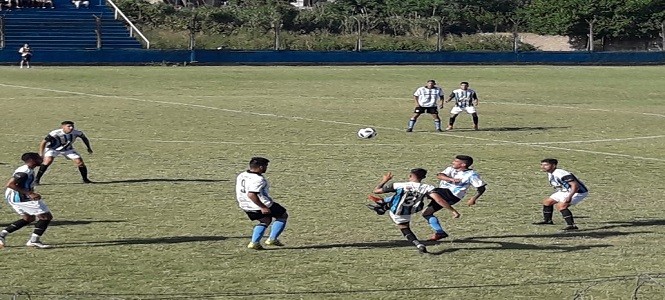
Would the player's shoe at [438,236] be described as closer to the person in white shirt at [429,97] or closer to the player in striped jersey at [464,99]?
the person in white shirt at [429,97]

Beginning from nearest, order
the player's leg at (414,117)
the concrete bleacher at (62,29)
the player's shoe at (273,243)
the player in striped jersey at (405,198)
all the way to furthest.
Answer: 1. the player in striped jersey at (405,198)
2. the player's shoe at (273,243)
3. the player's leg at (414,117)
4. the concrete bleacher at (62,29)

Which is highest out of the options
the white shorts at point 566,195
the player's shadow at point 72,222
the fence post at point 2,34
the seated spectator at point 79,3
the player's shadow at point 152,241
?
the seated spectator at point 79,3

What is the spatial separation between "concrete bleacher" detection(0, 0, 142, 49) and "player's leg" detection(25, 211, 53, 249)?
59.0 metres

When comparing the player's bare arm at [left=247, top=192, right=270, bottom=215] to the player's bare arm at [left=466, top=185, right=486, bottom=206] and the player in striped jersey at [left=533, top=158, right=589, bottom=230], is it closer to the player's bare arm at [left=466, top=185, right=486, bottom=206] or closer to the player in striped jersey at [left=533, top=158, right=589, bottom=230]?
the player's bare arm at [left=466, top=185, right=486, bottom=206]

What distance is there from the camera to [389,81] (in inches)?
2450

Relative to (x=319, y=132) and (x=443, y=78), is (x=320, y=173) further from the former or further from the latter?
(x=443, y=78)

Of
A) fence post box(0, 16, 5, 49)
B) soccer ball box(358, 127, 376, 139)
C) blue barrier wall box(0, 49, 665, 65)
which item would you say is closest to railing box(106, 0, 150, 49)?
blue barrier wall box(0, 49, 665, 65)

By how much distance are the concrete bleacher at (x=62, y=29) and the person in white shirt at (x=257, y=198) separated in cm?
6022

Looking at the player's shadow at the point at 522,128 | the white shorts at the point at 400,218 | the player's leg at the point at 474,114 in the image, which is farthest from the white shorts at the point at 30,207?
the player's shadow at the point at 522,128

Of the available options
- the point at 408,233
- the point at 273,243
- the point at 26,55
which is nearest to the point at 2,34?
the point at 26,55

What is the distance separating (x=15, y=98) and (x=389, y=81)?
73.2 feet

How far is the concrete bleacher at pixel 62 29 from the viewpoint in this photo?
251 ft

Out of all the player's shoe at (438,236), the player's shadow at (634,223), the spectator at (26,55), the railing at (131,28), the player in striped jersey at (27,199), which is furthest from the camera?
the railing at (131,28)

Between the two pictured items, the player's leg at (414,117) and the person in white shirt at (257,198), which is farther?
the player's leg at (414,117)
